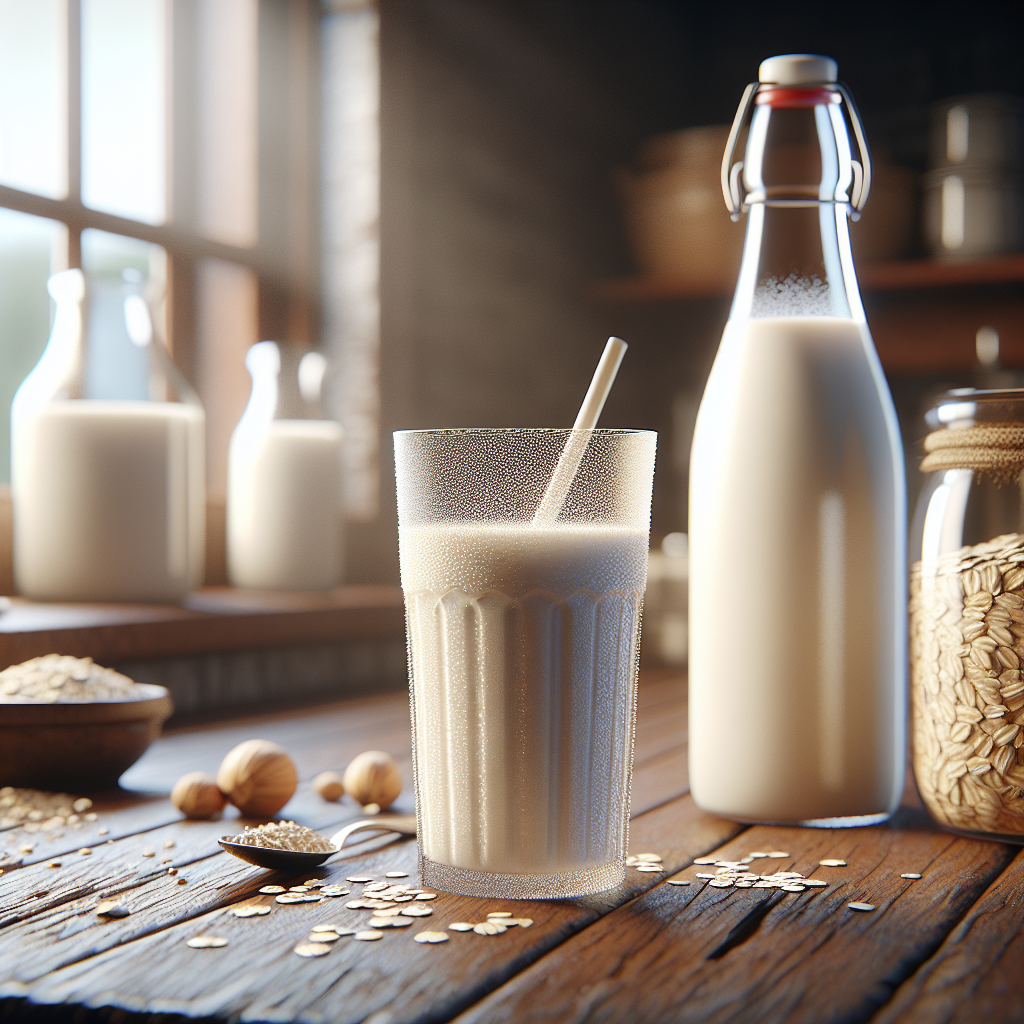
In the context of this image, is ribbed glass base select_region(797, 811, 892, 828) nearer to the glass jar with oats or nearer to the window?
the glass jar with oats

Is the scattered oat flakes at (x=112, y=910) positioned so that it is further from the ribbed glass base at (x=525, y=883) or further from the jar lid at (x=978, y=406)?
the jar lid at (x=978, y=406)

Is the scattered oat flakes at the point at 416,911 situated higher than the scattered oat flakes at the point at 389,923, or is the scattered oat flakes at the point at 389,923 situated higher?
the scattered oat flakes at the point at 389,923

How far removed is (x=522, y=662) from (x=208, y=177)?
54.9 inches

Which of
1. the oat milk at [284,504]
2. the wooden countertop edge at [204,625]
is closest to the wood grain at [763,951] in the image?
the wooden countertop edge at [204,625]

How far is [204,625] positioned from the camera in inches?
51.4

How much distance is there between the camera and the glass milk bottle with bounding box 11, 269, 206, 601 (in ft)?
4.02

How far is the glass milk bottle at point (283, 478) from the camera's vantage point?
1.52m

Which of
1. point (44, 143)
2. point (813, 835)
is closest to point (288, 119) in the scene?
point (44, 143)

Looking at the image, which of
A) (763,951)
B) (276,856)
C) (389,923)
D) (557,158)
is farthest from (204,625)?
(557,158)

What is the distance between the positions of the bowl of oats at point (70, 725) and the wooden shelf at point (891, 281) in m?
1.60

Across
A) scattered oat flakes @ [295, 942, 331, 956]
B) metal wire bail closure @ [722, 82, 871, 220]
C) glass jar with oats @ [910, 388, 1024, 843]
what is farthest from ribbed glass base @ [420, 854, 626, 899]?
metal wire bail closure @ [722, 82, 871, 220]

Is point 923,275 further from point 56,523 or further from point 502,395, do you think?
point 56,523

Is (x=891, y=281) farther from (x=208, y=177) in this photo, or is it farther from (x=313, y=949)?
(x=313, y=949)

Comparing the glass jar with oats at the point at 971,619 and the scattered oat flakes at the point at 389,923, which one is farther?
the glass jar with oats at the point at 971,619
